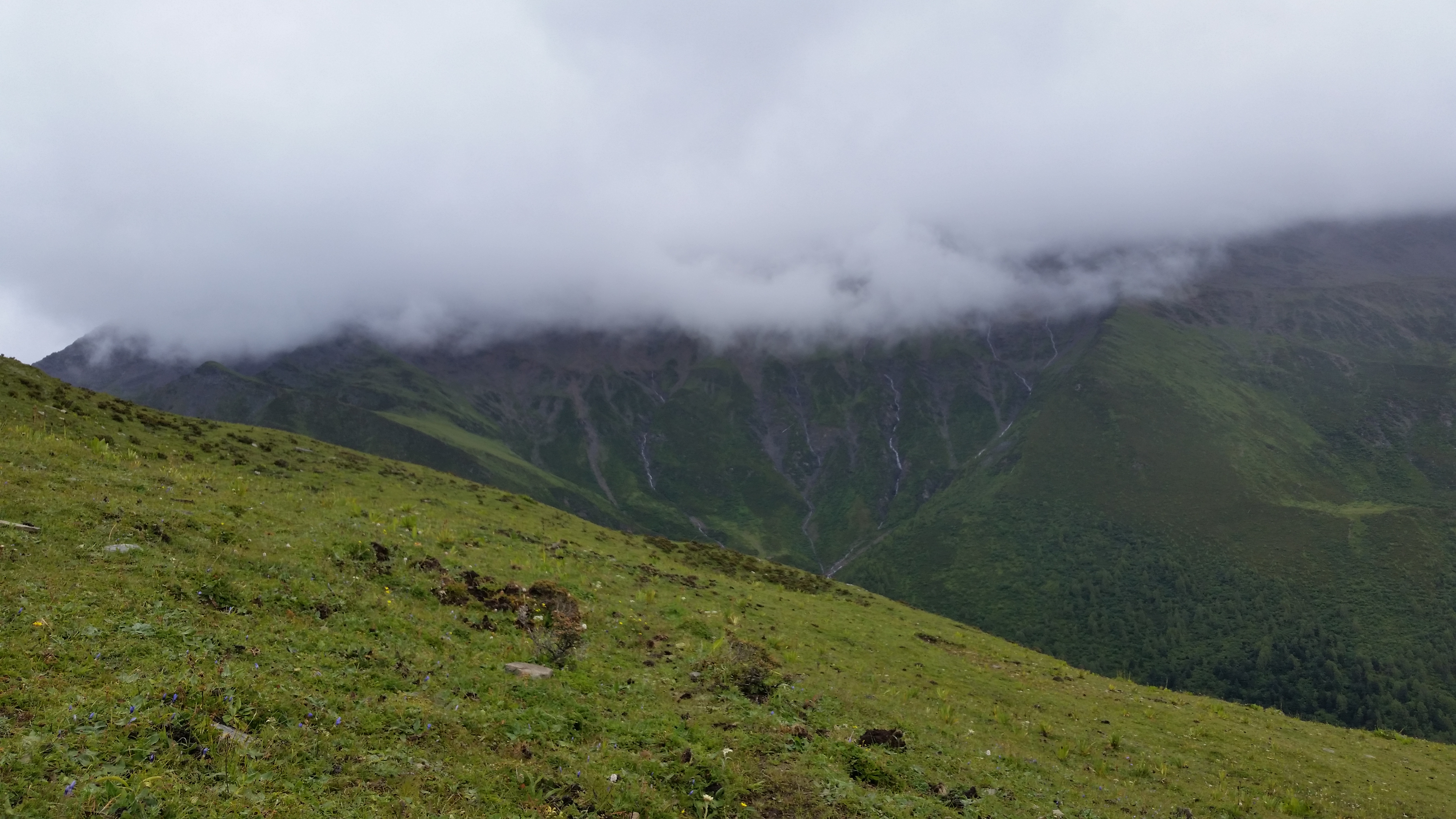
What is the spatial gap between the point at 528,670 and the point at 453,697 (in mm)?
2728

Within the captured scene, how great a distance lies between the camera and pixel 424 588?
19875 millimetres

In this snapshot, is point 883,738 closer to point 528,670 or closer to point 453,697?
point 528,670

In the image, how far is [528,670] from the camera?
1677 centimetres

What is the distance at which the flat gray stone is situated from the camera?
53.9ft

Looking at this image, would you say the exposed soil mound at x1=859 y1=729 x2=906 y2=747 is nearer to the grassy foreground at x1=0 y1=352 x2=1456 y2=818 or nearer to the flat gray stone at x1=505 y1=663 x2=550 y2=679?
the grassy foreground at x1=0 y1=352 x2=1456 y2=818

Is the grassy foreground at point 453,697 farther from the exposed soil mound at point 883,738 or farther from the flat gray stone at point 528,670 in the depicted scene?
the flat gray stone at point 528,670

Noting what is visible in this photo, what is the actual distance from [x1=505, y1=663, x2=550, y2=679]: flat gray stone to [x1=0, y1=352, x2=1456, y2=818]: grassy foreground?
1.18ft

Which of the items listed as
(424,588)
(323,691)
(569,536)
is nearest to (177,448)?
(569,536)

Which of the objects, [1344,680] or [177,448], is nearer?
[177,448]

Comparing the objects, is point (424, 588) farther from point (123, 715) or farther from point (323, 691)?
point (123, 715)

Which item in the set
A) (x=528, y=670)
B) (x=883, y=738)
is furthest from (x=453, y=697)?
(x=883, y=738)

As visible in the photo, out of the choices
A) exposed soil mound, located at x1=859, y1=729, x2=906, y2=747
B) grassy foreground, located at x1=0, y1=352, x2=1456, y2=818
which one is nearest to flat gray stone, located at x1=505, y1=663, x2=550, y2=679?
grassy foreground, located at x1=0, y1=352, x2=1456, y2=818

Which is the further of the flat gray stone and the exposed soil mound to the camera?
the exposed soil mound

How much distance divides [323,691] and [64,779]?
4.30 m
